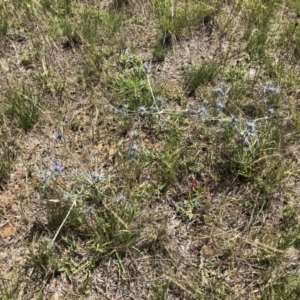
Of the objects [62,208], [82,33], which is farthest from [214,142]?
[82,33]

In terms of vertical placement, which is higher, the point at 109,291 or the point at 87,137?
the point at 87,137

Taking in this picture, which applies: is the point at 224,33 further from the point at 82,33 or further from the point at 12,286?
the point at 12,286

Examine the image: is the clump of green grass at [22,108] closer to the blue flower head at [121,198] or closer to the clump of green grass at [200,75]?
the blue flower head at [121,198]

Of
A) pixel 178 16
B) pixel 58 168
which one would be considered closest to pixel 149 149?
pixel 58 168

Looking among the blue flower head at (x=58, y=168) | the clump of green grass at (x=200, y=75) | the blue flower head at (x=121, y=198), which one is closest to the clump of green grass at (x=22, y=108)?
the blue flower head at (x=58, y=168)

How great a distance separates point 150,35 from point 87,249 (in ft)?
6.01

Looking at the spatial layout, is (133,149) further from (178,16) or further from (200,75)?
(178,16)

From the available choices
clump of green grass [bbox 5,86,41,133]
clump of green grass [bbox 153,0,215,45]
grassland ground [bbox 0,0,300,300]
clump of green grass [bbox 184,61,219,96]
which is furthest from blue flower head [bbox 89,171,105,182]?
clump of green grass [bbox 153,0,215,45]

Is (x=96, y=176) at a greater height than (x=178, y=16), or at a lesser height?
lesser

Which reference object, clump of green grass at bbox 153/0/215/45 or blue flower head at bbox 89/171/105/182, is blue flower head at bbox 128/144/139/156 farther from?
clump of green grass at bbox 153/0/215/45

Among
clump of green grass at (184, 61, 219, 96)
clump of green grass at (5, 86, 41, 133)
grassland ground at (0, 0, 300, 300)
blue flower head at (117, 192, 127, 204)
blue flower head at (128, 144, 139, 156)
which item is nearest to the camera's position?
grassland ground at (0, 0, 300, 300)

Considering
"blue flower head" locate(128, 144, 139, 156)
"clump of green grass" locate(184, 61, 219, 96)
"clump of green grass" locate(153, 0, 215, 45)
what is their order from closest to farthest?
"blue flower head" locate(128, 144, 139, 156) < "clump of green grass" locate(184, 61, 219, 96) < "clump of green grass" locate(153, 0, 215, 45)

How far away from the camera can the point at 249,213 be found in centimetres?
286

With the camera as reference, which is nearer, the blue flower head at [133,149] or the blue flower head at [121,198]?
the blue flower head at [121,198]
